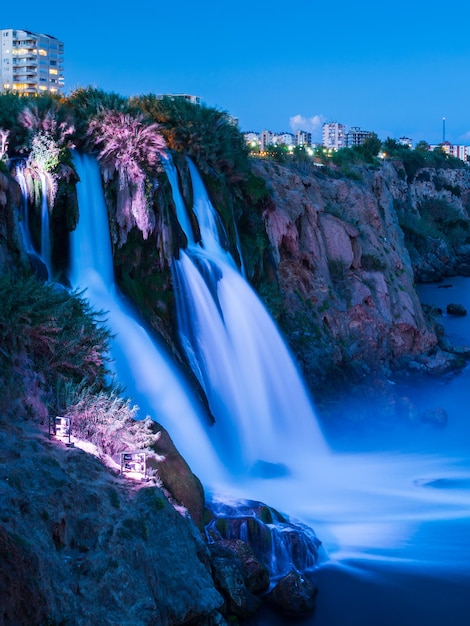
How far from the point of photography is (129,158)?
19.6 m

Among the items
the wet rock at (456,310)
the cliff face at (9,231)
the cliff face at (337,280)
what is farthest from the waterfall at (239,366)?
the wet rock at (456,310)

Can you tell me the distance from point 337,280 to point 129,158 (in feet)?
39.4

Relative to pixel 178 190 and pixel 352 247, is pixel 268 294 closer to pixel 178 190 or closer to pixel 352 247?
pixel 178 190

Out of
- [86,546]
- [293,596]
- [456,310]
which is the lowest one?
[293,596]

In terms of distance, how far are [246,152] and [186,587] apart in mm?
20020

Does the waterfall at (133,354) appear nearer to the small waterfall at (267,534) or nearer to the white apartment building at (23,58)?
the small waterfall at (267,534)

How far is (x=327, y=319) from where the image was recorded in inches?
1073

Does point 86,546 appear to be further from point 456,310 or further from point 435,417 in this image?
point 456,310

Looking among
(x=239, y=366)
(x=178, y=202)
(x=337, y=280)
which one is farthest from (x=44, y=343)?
(x=337, y=280)

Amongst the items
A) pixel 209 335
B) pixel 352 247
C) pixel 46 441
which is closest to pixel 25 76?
pixel 352 247

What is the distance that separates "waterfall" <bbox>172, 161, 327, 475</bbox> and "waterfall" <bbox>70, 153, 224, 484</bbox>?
1.07 m

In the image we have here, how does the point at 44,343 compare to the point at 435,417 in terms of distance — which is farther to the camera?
the point at 435,417

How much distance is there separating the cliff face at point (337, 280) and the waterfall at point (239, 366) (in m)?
2.96

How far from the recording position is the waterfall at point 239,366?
18328mm
